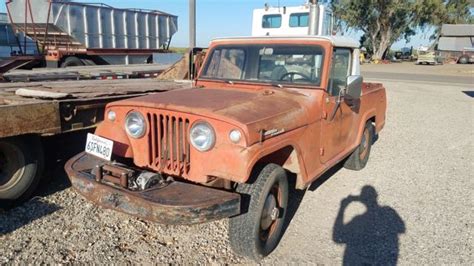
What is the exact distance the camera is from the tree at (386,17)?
4541cm

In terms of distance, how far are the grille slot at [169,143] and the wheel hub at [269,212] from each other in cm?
76

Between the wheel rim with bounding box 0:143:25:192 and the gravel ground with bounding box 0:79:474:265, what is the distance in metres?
0.31

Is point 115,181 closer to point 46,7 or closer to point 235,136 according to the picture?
point 235,136

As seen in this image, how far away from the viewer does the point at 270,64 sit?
4.32m

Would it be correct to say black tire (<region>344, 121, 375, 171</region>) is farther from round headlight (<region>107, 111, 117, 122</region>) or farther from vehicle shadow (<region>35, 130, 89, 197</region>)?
vehicle shadow (<region>35, 130, 89, 197</region>)

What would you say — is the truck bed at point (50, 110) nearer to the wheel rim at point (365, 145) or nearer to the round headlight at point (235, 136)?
the round headlight at point (235, 136)

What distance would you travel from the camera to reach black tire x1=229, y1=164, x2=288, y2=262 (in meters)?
3.15

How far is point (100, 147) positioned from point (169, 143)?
2.09 feet

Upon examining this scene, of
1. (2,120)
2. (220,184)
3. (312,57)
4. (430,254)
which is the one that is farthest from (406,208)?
(2,120)

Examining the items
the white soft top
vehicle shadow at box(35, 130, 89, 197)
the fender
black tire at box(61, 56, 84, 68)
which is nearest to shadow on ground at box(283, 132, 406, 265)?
the fender

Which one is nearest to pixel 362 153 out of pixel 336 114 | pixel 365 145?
pixel 365 145

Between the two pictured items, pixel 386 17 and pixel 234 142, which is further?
pixel 386 17

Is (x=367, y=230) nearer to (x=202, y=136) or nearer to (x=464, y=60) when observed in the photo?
(x=202, y=136)

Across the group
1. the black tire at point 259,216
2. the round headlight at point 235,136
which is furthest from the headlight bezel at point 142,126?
the black tire at point 259,216
